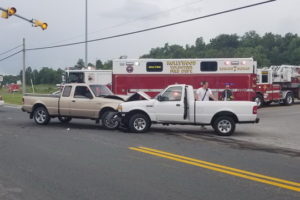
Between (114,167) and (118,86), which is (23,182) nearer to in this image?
(114,167)

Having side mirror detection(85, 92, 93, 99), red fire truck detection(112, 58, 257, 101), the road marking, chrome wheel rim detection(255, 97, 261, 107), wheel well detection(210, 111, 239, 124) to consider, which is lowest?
the road marking

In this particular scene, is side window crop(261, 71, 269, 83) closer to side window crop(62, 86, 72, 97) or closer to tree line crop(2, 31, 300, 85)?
side window crop(62, 86, 72, 97)

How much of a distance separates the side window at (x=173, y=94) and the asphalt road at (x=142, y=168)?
162 cm

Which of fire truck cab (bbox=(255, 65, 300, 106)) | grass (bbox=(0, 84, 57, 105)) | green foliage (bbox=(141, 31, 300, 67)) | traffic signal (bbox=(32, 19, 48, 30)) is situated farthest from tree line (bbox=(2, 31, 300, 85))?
traffic signal (bbox=(32, 19, 48, 30))

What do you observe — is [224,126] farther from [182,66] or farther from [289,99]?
[289,99]

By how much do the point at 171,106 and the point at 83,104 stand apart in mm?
3641

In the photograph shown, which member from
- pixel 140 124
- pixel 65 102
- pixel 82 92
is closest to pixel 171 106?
pixel 140 124

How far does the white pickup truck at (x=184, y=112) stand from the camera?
12383 mm

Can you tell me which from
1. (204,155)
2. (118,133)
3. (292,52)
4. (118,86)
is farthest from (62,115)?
(292,52)

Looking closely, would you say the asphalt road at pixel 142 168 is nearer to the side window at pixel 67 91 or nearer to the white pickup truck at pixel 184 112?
the white pickup truck at pixel 184 112

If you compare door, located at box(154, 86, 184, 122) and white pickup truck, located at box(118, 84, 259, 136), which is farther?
door, located at box(154, 86, 184, 122)

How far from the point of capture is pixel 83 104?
560 inches

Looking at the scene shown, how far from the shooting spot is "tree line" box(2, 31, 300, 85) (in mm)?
93438

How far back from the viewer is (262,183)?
20.6ft
